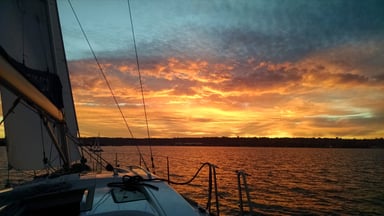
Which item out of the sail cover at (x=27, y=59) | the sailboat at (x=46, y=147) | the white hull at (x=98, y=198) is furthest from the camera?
the sail cover at (x=27, y=59)

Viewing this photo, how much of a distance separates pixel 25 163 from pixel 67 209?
3.63 metres

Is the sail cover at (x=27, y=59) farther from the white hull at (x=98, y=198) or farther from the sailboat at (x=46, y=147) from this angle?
the white hull at (x=98, y=198)

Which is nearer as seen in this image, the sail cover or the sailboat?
the sailboat

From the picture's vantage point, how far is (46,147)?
9539mm

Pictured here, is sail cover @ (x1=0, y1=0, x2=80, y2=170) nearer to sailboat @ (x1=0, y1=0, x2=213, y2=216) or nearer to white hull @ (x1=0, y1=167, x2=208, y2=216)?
sailboat @ (x1=0, y1=0, x2=213, y2=216)

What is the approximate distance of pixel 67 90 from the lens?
1108cm

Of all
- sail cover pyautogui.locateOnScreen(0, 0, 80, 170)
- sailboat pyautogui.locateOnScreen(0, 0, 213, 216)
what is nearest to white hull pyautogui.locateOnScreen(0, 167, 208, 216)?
sailboat pyautogui.locateOnScreen(0, 0, 213, 216)

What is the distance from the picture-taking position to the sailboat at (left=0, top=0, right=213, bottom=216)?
452cm

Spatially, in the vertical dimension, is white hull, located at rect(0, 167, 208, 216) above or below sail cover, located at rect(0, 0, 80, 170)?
below

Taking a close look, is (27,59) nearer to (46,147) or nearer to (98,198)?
(46,147)

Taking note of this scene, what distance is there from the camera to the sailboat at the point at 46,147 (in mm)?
4516

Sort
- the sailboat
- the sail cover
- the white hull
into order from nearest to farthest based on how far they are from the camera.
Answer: the white hull → the sailboat → the sail cover

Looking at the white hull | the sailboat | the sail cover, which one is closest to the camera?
the white hull

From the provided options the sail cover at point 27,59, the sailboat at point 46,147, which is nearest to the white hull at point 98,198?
the sailboat at point 46,147
